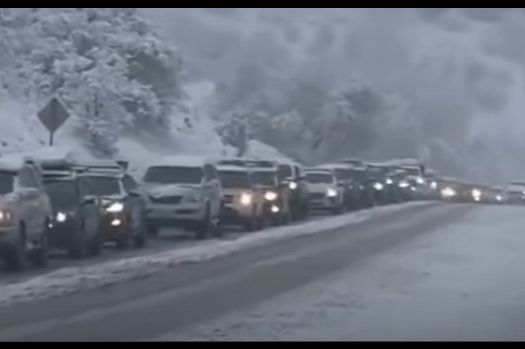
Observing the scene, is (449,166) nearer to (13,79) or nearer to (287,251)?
(13,79)

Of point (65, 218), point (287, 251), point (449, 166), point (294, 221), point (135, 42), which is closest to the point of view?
point (65, 218)

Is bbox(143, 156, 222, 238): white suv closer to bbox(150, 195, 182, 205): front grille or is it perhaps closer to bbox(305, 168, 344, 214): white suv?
bbox(150, 195, 182, 205): front grille

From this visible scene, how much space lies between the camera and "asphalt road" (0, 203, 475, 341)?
14.8 metres

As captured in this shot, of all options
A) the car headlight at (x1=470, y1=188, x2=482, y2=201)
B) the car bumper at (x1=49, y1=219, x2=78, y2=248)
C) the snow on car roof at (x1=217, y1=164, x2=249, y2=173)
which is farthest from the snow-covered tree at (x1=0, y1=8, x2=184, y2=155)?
the car bumper at (x1=49, y1=219, x2=78, y2=248)

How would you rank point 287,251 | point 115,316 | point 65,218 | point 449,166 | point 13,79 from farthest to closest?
point 449,166, point 13,79, point 287,251, point 65,218, point 115,316

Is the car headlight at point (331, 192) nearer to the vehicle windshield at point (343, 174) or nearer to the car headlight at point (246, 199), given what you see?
the vehicle windshield at point (343, 174)

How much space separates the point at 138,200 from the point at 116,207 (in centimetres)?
156

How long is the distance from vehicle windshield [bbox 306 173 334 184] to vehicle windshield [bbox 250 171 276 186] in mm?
8789

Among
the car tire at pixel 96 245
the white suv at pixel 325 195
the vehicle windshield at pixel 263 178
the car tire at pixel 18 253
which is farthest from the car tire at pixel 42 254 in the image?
the white suv at pixel 325 195

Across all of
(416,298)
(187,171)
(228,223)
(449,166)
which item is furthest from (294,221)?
(449,166)

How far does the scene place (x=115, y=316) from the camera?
1598cm

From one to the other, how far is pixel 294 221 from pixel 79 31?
16819 mm

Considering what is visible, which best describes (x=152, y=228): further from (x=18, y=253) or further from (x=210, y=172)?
(x=18, y=253)

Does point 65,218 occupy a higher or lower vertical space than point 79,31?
lower
